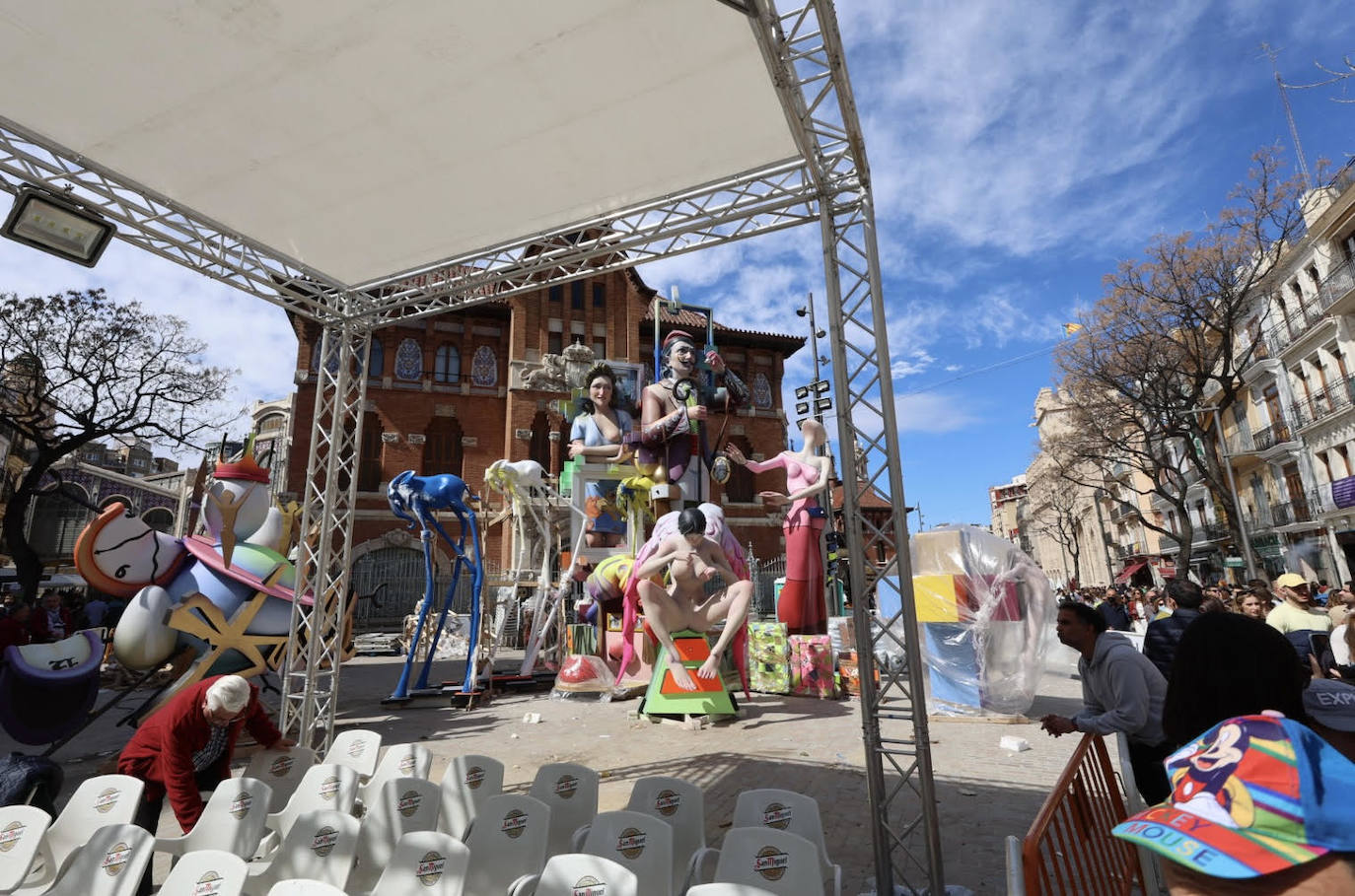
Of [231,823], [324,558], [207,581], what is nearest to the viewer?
[231,823]

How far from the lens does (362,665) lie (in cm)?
1581

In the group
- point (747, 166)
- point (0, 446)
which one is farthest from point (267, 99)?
point (0, 446)

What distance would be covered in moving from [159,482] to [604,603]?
64.2 metres

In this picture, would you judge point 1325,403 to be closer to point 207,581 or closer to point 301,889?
point 301,889

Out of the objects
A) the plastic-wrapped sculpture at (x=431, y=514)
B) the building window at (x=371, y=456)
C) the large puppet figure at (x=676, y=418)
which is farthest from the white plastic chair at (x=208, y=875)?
the building window at (x=371, y=456)

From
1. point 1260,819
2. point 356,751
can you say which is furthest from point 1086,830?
point 356,751

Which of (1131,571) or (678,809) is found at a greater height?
(1131,571)

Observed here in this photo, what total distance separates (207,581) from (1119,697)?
9.00 metres

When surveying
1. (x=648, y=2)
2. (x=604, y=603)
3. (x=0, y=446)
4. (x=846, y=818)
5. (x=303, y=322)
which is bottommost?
(x=846, y=818)

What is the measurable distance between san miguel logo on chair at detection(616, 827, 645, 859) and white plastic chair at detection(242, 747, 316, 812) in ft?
8.88

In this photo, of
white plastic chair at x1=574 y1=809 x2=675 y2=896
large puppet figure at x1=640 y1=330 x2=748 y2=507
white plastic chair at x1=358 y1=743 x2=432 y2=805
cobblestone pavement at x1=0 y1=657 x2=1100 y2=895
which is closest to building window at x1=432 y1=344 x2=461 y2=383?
cobblestone pavement at x1=0 y1=657 x2=1100 y2=895

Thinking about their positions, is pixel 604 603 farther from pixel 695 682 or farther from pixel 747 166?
pixel 747 166

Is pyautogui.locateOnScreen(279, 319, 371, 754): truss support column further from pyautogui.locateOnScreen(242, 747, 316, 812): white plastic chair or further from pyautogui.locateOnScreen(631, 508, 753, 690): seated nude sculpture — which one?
pyautogui.locateOnScreen(631, 508, 753, 690): seated nude sculpture

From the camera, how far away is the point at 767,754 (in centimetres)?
656
